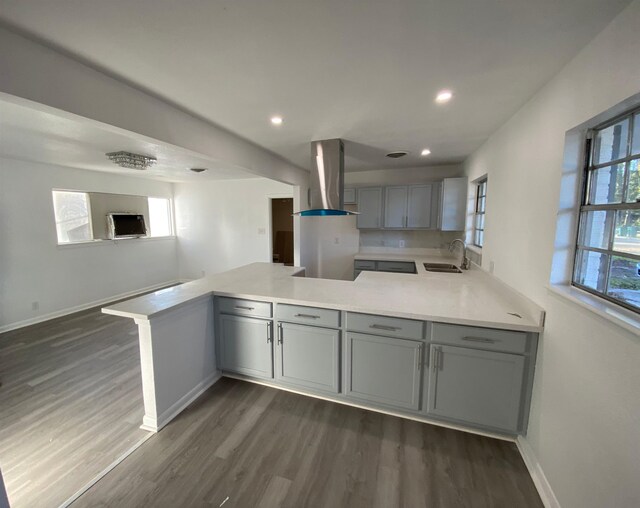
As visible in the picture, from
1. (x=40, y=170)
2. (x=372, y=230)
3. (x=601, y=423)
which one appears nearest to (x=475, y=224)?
(x=372, y=230)

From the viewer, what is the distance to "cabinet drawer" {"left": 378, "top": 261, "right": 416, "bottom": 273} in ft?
13.1

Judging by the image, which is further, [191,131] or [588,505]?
[191,131]

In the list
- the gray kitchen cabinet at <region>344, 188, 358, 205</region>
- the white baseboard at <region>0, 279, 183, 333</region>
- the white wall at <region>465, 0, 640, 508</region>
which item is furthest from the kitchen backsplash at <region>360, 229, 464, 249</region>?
the white baseboard at <region>0, 279, 183, 333</region>

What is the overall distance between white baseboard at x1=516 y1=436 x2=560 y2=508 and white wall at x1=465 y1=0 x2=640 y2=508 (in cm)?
4

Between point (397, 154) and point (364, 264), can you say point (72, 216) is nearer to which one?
point (364, 264)

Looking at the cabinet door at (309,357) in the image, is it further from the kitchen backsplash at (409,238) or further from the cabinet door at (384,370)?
the kitchen backsplash at (409,238)

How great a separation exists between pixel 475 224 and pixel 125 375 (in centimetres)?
430

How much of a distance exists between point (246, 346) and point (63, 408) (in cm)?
149

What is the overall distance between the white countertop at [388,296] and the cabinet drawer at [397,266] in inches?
37.8

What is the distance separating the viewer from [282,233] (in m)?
7.70

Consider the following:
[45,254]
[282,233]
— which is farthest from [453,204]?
[45,254]

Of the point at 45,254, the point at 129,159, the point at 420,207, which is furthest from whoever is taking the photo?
the point at 420,207

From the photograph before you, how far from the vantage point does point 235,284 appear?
2.57m

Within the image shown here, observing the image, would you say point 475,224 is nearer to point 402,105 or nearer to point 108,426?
point 402,105
